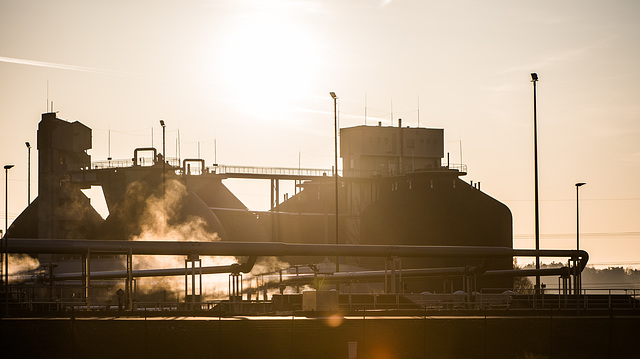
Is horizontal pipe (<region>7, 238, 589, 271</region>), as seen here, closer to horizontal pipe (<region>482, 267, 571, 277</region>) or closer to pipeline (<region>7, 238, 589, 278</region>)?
pipeline (<region>7, 238, 589, 278</region>)

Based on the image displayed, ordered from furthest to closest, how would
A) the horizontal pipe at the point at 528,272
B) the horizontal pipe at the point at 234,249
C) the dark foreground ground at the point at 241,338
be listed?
the horizontal pipe at the point at 528,272 → the horizontal pipe at the point at 234,249 → the dark foreground ground at the point at 241,338

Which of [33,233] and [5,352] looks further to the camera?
[33,233]

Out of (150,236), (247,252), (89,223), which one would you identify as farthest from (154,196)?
(247,252)

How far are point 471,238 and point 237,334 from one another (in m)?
45.1

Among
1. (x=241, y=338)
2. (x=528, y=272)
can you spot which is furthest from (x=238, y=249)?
(x=528, y=272)

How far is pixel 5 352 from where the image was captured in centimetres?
3128

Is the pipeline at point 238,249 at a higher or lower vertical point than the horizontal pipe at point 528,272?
higher

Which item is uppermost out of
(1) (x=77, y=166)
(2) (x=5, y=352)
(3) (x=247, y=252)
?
(1) (x=77, y=166)

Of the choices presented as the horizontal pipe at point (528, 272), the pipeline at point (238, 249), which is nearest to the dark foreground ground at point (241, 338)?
the pipeline at point (238, 249)

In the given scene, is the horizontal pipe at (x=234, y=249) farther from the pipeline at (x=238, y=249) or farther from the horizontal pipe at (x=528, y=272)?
the horizontal pipe at (x=528, y=272)

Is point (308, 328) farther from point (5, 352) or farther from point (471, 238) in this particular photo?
point (471, 238)

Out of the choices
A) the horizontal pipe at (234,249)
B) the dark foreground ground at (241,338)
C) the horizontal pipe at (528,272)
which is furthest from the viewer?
the horizontal pipe at (528,272)

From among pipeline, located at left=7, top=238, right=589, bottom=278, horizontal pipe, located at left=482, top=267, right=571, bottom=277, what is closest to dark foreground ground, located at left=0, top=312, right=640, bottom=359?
pipeline, located at left=7, top=238, right=589, bottom=278

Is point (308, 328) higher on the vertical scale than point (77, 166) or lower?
lower
